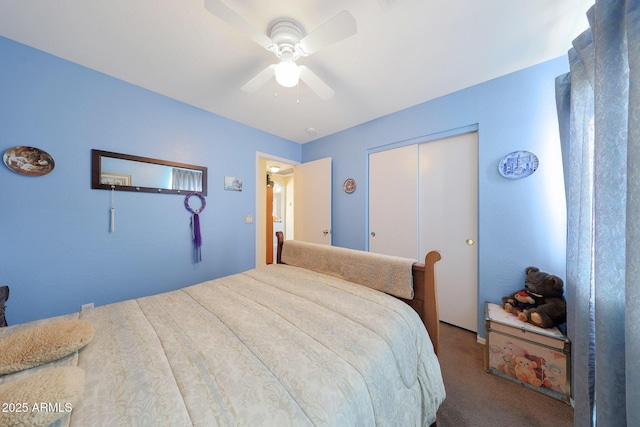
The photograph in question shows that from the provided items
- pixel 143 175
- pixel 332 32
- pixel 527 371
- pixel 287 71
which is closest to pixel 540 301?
pixel 527 371

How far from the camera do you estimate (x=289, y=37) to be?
50.2 inches

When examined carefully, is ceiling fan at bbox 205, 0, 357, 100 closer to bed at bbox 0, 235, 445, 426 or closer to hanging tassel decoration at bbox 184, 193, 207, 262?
bed at bbox 0, 235, 445, 426

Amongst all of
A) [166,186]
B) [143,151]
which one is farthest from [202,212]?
[143,151]

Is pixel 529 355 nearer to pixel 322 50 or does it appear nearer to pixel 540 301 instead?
pixel 540 301

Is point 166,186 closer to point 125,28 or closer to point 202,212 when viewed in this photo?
point 202,212

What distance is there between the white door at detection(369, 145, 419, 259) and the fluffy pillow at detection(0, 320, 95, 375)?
8.22 feet

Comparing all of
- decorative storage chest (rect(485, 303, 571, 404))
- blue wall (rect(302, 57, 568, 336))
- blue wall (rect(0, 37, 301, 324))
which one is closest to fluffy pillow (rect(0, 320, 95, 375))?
blue wall (rect(0, 37, 301, 324))

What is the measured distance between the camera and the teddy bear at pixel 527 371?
142cm

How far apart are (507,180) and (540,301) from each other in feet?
3.27

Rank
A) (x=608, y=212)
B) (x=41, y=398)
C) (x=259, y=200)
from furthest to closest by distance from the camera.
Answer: (x=259, y=200), (x=608, y=212), (x=41, y=398)

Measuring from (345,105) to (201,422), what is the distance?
8.44 ft

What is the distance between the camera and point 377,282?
133 centimetres

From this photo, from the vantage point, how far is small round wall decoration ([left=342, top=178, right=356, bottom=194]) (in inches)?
113

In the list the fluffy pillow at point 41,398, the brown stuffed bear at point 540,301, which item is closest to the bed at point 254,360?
the fluffy pillow at point 41,398
